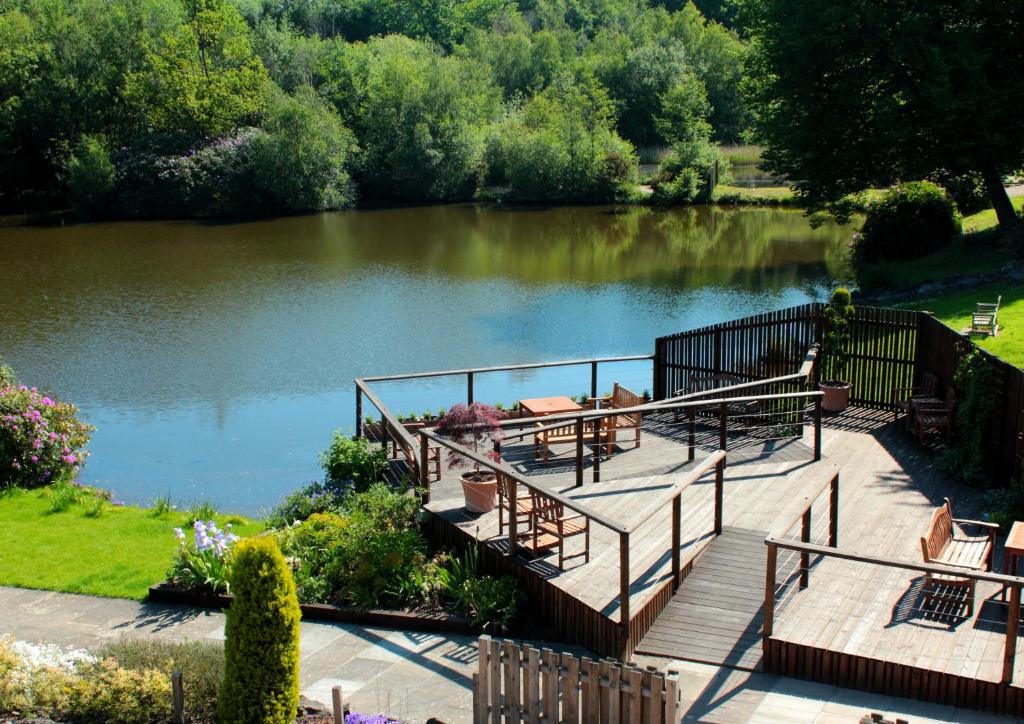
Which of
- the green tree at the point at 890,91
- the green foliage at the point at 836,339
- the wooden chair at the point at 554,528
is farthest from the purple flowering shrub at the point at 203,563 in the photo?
the green tree at the point at 890,91

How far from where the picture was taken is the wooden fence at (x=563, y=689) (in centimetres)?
661

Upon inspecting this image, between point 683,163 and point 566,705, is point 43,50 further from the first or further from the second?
point 566,705

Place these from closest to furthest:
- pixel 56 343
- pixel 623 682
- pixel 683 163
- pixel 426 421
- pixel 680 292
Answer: pixel 623 682, pixel 426 421, pixel 56 343, pixel 680 292, pixel 683 163

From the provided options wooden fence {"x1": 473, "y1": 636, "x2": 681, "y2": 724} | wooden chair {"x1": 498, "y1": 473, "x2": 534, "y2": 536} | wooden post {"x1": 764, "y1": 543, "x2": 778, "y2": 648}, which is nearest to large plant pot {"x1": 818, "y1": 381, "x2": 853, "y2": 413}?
wooden chair {"x1": 498, "y1": 473, "x2": 534, "y2": 536}

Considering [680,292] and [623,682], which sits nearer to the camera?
[623,682]

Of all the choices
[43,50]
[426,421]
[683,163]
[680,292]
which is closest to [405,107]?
[683,163]

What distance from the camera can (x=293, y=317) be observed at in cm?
3039

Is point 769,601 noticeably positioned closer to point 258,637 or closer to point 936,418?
point 258,637

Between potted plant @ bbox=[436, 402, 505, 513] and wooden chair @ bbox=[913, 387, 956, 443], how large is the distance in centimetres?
593

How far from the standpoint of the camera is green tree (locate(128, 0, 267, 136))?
61938mm

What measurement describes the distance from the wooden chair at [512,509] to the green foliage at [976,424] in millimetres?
5607

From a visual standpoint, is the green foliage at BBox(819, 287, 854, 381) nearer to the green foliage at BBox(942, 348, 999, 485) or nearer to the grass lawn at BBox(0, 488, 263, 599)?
the green foliage at BBox(942, 348, 999, 485)

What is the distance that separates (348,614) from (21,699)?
10.0ft

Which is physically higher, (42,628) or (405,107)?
(405,107)
